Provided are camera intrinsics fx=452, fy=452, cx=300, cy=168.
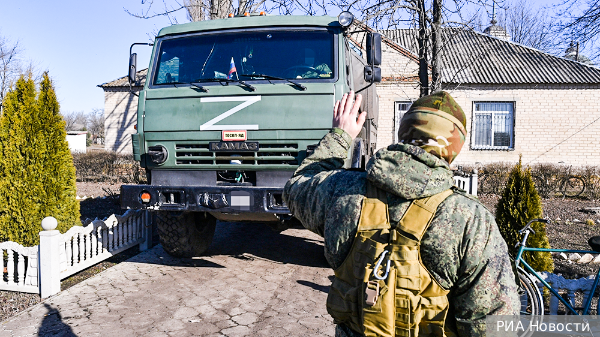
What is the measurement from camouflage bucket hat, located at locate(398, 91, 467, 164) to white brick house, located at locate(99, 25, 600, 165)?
16.3m

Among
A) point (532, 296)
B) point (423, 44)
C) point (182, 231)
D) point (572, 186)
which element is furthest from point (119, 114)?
point (532, 296)

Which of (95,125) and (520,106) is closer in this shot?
(520,106)

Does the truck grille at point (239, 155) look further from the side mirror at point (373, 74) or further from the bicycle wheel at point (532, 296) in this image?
the bicycle wheel at point (532, 296)

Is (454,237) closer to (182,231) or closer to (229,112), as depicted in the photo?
(229,112)

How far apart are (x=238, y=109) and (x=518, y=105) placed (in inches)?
657

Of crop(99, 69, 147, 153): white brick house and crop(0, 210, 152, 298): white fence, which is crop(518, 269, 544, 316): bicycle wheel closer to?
crop(0, 210, 152, 298): white fence

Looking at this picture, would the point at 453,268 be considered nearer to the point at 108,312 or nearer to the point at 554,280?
the point at 554,280

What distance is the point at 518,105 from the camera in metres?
18.3

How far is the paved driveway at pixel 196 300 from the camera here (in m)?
3.78

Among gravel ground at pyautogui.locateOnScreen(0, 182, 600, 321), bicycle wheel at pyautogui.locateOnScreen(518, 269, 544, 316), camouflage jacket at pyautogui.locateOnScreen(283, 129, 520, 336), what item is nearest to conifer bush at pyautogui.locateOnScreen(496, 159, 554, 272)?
bicycle wheel at pyautogui.locateOnScreen(518, 269, 544, 316)

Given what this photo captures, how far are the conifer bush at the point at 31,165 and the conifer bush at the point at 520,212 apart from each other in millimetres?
5084

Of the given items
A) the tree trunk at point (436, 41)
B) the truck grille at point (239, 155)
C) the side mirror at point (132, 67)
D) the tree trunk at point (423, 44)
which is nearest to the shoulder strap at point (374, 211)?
the truck grille at point (239, 155)

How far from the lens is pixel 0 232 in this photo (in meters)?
5.10

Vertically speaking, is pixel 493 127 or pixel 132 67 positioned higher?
pixel 493 127
